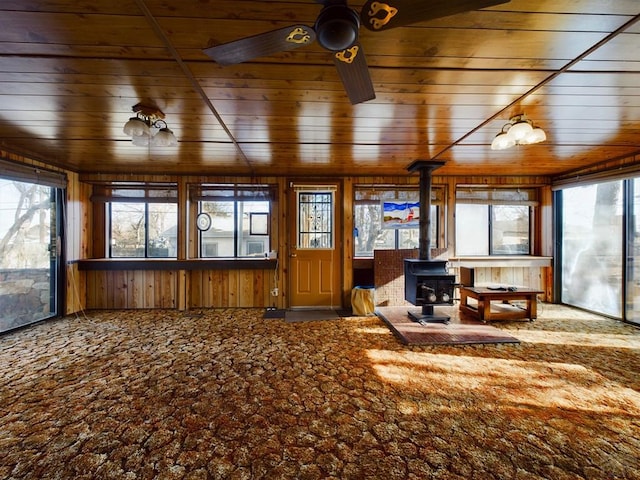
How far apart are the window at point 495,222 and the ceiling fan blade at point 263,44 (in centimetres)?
467

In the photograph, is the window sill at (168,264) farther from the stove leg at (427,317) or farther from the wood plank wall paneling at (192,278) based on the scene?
the stove leg at (427,317)

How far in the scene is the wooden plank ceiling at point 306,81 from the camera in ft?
4.72

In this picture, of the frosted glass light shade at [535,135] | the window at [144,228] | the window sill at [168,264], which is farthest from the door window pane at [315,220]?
the frosted glass light shade at [535,135]

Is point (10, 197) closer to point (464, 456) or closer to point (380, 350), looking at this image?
point (380, 350)

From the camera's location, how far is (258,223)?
4.96 meters

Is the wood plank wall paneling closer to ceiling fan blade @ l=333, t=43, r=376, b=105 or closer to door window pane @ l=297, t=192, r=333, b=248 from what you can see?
door window pane @ l=297, t=192, r=333, b=248

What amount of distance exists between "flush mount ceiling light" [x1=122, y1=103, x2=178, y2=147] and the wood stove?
10.1 ft

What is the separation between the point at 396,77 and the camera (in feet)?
6.45

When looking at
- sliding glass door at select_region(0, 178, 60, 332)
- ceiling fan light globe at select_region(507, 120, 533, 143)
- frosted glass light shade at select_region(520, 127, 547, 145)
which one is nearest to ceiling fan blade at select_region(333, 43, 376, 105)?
ceiling fan light globe at select_region(507, 120, 533, 143)

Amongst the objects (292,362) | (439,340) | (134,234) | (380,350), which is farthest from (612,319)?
(134,234)

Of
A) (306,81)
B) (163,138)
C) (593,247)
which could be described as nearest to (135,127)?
(163,138)

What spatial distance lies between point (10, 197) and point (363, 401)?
15.9 feet

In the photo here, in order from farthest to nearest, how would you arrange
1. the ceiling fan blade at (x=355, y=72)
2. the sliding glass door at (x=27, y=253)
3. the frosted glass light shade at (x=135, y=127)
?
the sliding glass door at (x=27, y=253) → the frosted glass light shade at (x=135, y=127) → the ceiling fan blade at (x=355, y=72)

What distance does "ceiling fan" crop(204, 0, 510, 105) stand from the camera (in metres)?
1.12
